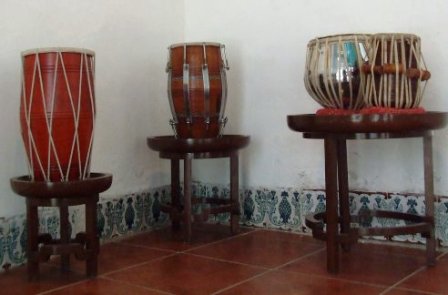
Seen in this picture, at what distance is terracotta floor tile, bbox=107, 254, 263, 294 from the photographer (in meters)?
1.70

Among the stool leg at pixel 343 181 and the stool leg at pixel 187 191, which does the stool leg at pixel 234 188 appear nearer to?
the stool leg at pixel 187 191

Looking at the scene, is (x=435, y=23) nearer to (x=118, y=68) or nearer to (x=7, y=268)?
(x=118, y=68)

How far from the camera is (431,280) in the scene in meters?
1.72

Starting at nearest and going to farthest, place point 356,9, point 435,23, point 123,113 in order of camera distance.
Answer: point 435,23, point 356,9, point 123,113

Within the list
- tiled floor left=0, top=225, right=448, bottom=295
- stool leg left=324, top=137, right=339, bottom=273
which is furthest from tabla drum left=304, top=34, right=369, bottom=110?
tiled floor left=0, top=225, right=448, bottom=295

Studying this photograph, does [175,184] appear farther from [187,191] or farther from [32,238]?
[32,238]

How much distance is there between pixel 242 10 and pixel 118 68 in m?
0.63

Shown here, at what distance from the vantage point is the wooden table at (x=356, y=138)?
1.65m

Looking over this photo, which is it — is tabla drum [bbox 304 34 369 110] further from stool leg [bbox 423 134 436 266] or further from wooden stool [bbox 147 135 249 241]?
wooden stool [bbox 147 135 249 241]

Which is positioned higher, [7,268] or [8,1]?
[8,1]

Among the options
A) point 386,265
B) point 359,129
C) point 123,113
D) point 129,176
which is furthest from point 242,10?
point 386,265

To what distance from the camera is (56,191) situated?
5.45 ft

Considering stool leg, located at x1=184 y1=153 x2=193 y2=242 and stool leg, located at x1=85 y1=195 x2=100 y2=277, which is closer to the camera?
stool leg, located at x1=85 y1=195 x2=100 y2=277

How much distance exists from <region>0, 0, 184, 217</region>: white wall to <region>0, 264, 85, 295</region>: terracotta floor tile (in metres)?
0.20
